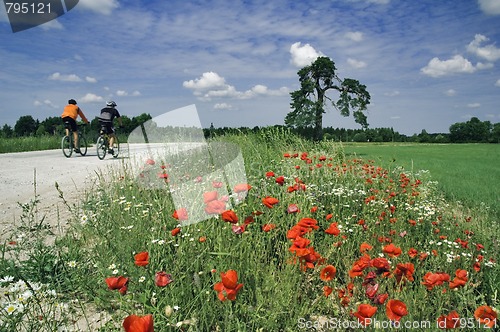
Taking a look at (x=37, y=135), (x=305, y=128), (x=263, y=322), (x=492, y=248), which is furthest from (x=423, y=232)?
(x=305, y=128)

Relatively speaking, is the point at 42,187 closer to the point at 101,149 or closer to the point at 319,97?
the point at 101,149

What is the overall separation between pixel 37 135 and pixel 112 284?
22.2m

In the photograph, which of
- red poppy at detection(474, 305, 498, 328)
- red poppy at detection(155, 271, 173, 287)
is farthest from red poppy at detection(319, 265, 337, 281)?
red poppy at detection(155, 271, 173, 287)

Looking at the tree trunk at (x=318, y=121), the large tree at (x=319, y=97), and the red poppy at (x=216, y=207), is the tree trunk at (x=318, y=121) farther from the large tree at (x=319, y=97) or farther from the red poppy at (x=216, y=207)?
the red poppy at (x=216, y=207)

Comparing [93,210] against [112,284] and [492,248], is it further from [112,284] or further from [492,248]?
[492,248]

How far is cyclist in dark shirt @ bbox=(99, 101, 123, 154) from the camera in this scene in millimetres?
12867

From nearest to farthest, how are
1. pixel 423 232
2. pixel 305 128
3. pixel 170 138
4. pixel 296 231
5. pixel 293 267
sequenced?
pixel 296 231
pixel 293 267
pixel 423 232
pixel 170 138
pixel 305 128

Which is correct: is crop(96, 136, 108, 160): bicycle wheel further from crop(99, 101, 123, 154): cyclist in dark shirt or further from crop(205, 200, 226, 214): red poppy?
crop(205, 200, 226, 214): red poppy

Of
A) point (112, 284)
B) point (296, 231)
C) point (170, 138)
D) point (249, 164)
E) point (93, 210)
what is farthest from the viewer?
point (170, 138)

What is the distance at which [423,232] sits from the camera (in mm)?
4406

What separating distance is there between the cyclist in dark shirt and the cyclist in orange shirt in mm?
747

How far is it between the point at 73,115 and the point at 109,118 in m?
1.34

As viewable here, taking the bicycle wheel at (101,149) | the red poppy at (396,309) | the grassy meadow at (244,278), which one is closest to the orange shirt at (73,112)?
the bicycle wheel at (101,149)

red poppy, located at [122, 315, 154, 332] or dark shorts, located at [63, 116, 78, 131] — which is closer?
red poppy, located at [122, 315, 154, 332]
